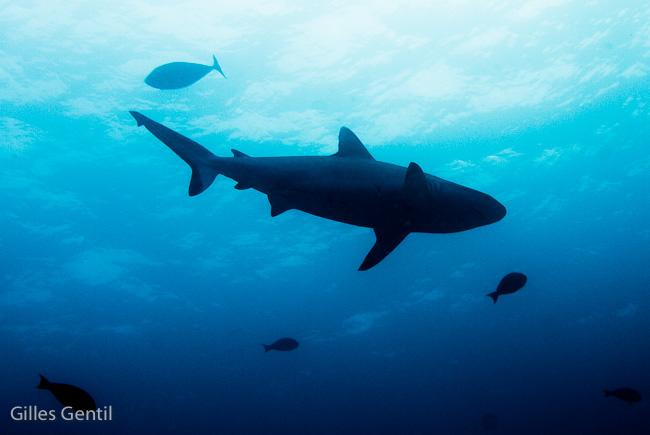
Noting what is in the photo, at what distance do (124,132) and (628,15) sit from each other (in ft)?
68.0

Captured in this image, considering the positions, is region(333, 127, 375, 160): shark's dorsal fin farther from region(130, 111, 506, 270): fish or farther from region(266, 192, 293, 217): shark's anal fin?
region(266, 192, 293, 217): shark's anal fin

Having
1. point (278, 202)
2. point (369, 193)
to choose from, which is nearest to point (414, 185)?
point (369, 193)

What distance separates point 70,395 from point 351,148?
17.3 ft

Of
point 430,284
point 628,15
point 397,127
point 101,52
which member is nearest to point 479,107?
point 397,127

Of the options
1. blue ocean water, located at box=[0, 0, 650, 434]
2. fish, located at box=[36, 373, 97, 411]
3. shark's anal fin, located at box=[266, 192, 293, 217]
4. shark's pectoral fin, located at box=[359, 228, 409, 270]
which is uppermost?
blue ocean water, located at box=[0, 0, 650, 434]

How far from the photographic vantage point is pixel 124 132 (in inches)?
606

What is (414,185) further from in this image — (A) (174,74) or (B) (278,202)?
(A) (174,74)

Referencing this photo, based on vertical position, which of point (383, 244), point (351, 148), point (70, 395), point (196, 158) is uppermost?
point (196, 158)

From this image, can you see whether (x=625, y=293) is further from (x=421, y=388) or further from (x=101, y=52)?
(x=101, y=52)

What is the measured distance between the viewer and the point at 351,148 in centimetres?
355

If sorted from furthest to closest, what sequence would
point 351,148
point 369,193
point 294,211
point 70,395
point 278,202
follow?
point 294,211 → point 70,395 → point 351,148 → point 278,202 → point 369,193

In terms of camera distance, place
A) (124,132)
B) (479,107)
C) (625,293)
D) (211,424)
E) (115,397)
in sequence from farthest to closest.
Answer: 1. (211,424)
2. (115,397)
3. (625,293)
4. (479,107)
5. (124,132)

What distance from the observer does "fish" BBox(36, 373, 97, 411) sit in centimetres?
496

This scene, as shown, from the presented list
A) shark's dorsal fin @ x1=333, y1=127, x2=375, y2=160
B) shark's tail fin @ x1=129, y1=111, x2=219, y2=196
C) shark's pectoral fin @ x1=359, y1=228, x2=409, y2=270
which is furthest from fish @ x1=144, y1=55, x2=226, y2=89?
shark's pectoral fin @ x1=359, y1=228, x2=409, y2=270
